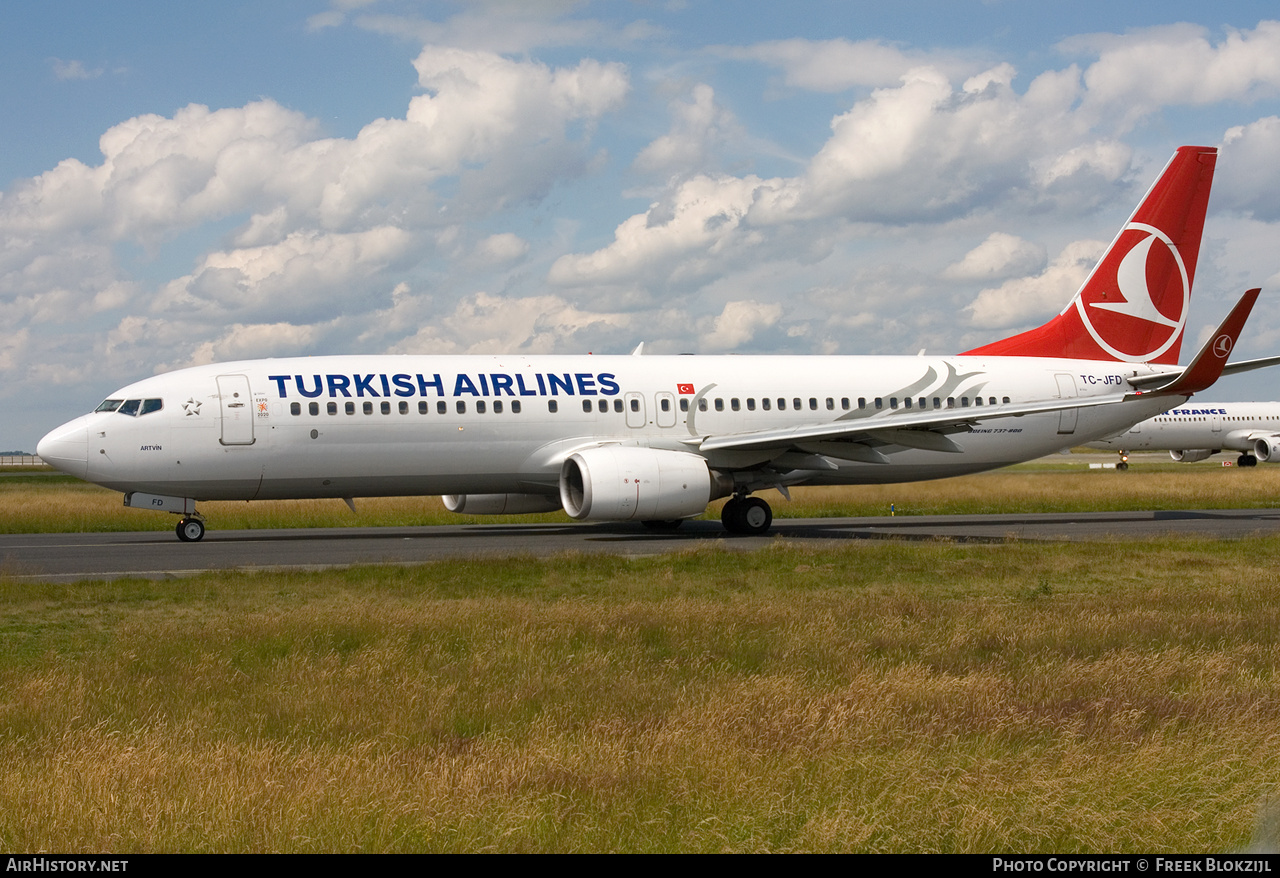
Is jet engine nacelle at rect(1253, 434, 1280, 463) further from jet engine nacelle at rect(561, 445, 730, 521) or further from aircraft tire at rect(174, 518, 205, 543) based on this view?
aircraft tire at rect(174, 518, 205, 543)

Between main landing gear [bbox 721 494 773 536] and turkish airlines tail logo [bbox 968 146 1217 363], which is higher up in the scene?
turkish airlines tail logo [bbox 968 146 1217 363]

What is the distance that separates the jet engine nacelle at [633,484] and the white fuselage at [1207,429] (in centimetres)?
4874

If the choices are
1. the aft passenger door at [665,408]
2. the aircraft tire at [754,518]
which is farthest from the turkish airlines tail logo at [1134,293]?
the aft passenger door at [665,408]

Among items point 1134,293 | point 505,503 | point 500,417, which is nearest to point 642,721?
point 500,417

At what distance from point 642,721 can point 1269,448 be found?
214 ft

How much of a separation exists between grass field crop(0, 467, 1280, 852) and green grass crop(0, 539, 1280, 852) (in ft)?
0.09

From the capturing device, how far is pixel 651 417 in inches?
979

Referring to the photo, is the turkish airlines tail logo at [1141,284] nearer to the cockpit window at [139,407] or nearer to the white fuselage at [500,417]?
the white fuselage at [500,417]

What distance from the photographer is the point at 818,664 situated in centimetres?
968

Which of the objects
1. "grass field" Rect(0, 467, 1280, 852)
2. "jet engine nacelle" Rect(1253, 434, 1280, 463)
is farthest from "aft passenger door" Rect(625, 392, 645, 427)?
"jet engine nacelle" Rect(1253, 434, 1280, 463)

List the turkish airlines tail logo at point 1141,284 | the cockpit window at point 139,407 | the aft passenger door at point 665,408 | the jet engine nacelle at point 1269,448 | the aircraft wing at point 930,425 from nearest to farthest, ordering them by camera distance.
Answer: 1. the cockpit window at point 139,407
2. the aircraft wing at point 930,425
3. the aft passenger door at point 665,408
4. the turkish airlines tail logo at point 1141,284
5. the jet engine nacelle at point 1269,448

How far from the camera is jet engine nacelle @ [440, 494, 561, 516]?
26.4 meters

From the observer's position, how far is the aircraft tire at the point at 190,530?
76.3 feet

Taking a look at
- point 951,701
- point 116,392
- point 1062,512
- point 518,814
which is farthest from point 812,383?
point 518,814
